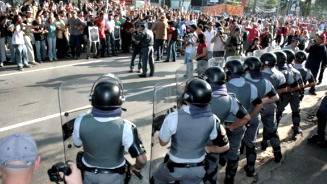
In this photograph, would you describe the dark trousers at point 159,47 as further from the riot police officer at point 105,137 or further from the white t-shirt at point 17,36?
the riot police officer at point 105,137

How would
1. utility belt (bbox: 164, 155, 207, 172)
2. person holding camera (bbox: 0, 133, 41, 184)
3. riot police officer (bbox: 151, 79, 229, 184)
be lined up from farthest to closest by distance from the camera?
utility belt (bbox: 164, 155, 207, 172) < riot police officer (bbox: 151, 79, 229, 184) < person holding camera (bbox: 0, 133, 41, 184)

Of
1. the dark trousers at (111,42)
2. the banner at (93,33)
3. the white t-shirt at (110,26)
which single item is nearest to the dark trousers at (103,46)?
the dark trousers at (111,42)

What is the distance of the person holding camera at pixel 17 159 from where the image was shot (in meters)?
2.31

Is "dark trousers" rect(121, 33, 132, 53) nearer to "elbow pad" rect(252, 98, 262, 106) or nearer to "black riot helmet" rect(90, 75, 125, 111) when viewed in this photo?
"elbow pad" rect(252, 98, 262, 106)

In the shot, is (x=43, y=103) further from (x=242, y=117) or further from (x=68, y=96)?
(x=242, y=117)

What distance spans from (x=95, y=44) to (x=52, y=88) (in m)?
5.30

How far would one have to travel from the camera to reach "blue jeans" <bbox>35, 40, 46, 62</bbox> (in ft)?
45.8

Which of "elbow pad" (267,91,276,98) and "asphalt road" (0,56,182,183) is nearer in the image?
"elbow pad" (267,91,276,98)

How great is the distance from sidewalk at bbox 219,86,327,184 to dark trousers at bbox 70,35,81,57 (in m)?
9.01

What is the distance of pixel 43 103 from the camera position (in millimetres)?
9500

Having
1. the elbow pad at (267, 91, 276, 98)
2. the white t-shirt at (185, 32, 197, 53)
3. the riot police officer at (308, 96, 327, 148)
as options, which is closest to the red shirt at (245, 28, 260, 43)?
the white t-shirt at (185, 32, 197, 53)

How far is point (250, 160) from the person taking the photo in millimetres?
6301

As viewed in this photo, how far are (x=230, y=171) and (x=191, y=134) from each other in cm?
212

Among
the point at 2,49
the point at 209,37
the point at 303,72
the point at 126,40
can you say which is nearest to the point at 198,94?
the point at 303,72
